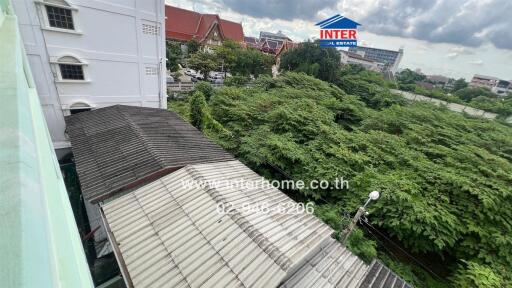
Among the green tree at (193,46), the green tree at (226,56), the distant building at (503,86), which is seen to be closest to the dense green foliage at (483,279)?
the green tree at (226,56)

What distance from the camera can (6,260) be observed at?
50 cm

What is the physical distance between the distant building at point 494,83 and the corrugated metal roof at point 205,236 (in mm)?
102323

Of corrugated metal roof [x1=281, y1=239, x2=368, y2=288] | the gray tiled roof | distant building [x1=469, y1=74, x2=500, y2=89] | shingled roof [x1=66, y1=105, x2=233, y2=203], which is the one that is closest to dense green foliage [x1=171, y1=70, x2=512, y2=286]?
the gray tiled roof

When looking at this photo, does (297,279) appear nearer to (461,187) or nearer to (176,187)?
(176,187)

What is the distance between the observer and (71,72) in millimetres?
8992

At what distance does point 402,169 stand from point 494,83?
11210 cm

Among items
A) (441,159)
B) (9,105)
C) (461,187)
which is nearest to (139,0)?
(9,105)

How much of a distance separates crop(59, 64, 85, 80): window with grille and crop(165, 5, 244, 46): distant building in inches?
1307

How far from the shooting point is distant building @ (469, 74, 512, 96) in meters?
78.2

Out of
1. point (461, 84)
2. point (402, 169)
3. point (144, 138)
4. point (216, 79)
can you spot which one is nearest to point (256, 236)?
point (144, 138)

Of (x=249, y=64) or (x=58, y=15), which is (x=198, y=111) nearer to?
(x=58, y=15)

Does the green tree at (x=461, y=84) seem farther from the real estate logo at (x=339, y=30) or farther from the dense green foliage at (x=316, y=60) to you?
the real estate logo at (x=339, y=30)

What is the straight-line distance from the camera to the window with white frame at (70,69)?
28.3 ft

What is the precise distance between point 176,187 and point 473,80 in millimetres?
128473
